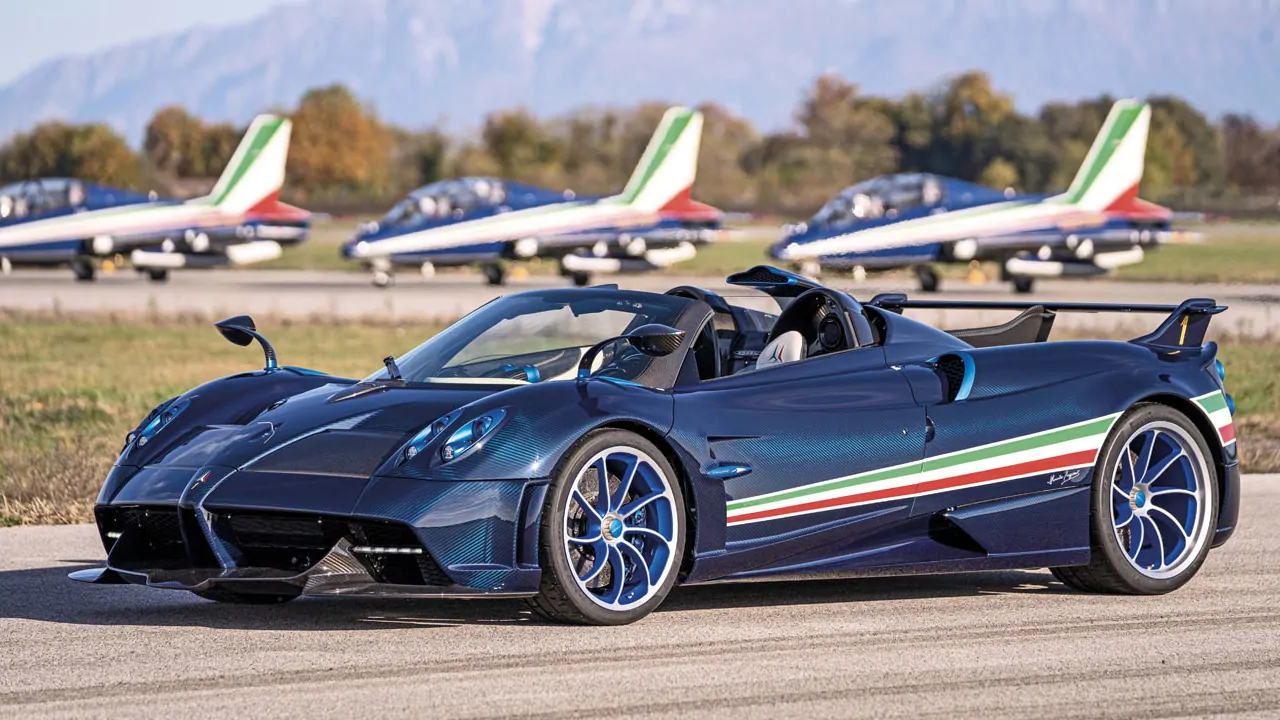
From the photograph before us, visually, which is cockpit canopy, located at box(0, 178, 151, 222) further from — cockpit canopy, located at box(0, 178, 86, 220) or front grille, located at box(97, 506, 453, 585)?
front grille, located at box(97, 506, 453, 585)

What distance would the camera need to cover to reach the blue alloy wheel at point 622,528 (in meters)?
6.64

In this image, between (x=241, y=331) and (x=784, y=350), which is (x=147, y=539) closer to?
(x=241, y=331)

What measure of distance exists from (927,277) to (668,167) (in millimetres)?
8786

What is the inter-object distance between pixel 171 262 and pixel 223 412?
119 feet

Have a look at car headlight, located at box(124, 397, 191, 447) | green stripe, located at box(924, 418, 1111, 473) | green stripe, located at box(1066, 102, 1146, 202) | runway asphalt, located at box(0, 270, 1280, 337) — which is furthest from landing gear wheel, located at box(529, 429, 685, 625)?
green stripe, located at box(1066, 102, 1146, 202)

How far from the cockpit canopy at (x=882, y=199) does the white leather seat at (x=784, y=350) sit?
100 feet

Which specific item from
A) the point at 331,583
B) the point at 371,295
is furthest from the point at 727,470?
the point at 371,295

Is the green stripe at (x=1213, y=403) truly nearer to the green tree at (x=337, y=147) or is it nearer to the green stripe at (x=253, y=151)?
the green stripe at (x=253, y=151)

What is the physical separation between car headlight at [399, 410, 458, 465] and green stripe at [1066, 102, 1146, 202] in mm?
35150

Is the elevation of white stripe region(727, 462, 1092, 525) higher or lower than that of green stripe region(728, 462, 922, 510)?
lower

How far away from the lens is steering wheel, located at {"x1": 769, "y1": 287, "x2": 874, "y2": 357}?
7691 mm

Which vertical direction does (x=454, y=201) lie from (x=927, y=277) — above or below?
above

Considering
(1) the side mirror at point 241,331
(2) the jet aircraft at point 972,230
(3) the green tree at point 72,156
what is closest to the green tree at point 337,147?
(3) the green tree at point 72,156

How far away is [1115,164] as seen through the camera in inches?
1633
